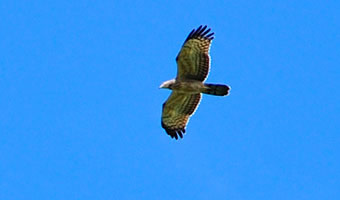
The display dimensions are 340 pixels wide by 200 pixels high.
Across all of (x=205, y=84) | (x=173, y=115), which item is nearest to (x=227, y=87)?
(x=205, y=84)

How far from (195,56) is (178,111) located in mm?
2470

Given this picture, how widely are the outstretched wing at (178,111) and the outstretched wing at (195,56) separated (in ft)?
3.73

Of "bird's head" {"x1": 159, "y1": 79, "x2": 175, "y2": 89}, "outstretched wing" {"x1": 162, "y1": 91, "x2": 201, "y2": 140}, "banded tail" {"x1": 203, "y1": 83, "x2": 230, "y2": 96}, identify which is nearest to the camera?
"banded tail" {"x1": 203, "y1": 83, "x2": 230, "y2": 96}

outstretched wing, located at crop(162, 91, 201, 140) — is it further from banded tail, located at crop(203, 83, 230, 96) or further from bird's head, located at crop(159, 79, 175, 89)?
banded tail, located at crop(203, 83, 230, 96)

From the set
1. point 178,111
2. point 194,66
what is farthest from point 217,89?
point 178,111

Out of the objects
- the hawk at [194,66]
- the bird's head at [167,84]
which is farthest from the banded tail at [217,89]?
the bird's head at [167,84]

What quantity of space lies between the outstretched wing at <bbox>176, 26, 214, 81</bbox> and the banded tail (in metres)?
0.42

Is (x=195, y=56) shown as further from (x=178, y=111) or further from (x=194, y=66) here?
(x=178, y=111)

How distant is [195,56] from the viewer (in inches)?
1205

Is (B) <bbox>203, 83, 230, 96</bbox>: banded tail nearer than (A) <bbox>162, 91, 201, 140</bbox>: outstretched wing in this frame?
Yes

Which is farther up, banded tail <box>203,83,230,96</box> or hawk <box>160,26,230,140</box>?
hawk <box>160,26,230,140</box>

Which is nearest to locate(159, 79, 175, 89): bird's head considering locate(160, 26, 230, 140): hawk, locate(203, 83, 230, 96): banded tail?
locate(160, 26, 230, 140): hawk

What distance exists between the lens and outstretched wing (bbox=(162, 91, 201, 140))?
31828 millimetres

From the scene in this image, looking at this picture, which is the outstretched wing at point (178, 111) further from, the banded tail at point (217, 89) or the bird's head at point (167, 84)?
the banded tail at point (217, 89)
